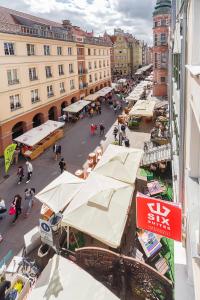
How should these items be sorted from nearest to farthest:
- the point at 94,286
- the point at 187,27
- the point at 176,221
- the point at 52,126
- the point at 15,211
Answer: the point at 187,27, the point at 176,221, the point at 94,286, the point at 15,211, the point at 52,126

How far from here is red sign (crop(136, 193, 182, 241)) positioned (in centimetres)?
626

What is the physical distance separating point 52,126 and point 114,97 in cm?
2690

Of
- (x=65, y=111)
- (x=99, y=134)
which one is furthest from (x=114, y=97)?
(x=99, y=134)

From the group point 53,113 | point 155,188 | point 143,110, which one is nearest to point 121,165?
point 155,188

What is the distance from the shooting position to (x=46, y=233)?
38.8 ft

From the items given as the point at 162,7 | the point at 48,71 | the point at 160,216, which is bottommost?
the point at 160,216

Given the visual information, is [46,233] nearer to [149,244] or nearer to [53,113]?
[149,244]

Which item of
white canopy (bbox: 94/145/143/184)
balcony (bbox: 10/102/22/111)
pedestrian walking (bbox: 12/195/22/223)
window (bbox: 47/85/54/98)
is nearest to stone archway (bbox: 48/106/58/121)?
window (bbox: 47/85/54/98)

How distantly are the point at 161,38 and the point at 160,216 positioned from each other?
35098 mm

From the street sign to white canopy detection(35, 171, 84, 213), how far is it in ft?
2.91

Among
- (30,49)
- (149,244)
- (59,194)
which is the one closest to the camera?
(149,244)

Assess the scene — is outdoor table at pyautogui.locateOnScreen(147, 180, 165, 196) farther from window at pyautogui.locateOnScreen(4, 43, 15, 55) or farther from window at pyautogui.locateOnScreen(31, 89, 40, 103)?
window at pyautogui.locateOnScreen(31, 89, 40, 103)

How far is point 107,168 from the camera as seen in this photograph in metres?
14.9

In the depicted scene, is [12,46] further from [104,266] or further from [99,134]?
[104,266]
